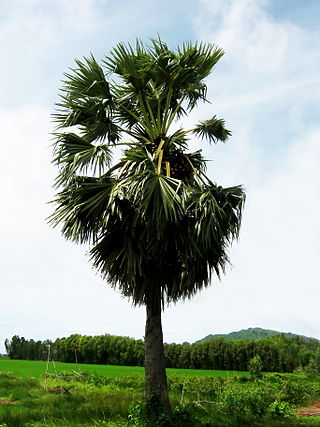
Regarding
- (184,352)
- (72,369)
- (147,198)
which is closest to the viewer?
(147,198)

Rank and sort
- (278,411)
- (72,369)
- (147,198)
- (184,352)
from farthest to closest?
(184,352) → (72,369) → (278,411) → (147,198)

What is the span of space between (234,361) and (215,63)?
4898 cm

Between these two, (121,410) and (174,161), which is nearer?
(121,410)

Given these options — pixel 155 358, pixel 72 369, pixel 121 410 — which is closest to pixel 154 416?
pixel 155 358

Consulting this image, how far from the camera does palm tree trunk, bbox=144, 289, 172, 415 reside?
986 centimetres

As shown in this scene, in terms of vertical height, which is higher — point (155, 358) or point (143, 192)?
point (143, 192)

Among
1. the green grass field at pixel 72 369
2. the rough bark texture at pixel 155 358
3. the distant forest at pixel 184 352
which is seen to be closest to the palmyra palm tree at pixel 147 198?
the rough bark texture at pixel 155 358

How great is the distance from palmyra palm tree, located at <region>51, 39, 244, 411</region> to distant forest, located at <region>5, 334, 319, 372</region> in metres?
41.8

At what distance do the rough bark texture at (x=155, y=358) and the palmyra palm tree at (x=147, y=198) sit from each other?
0.02 m

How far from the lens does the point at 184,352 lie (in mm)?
55562

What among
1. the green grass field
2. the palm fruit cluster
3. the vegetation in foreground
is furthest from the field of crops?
the green grass field

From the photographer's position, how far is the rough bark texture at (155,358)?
388 inches

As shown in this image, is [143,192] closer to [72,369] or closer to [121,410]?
[121,410]

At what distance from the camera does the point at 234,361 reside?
5419 centimetres
